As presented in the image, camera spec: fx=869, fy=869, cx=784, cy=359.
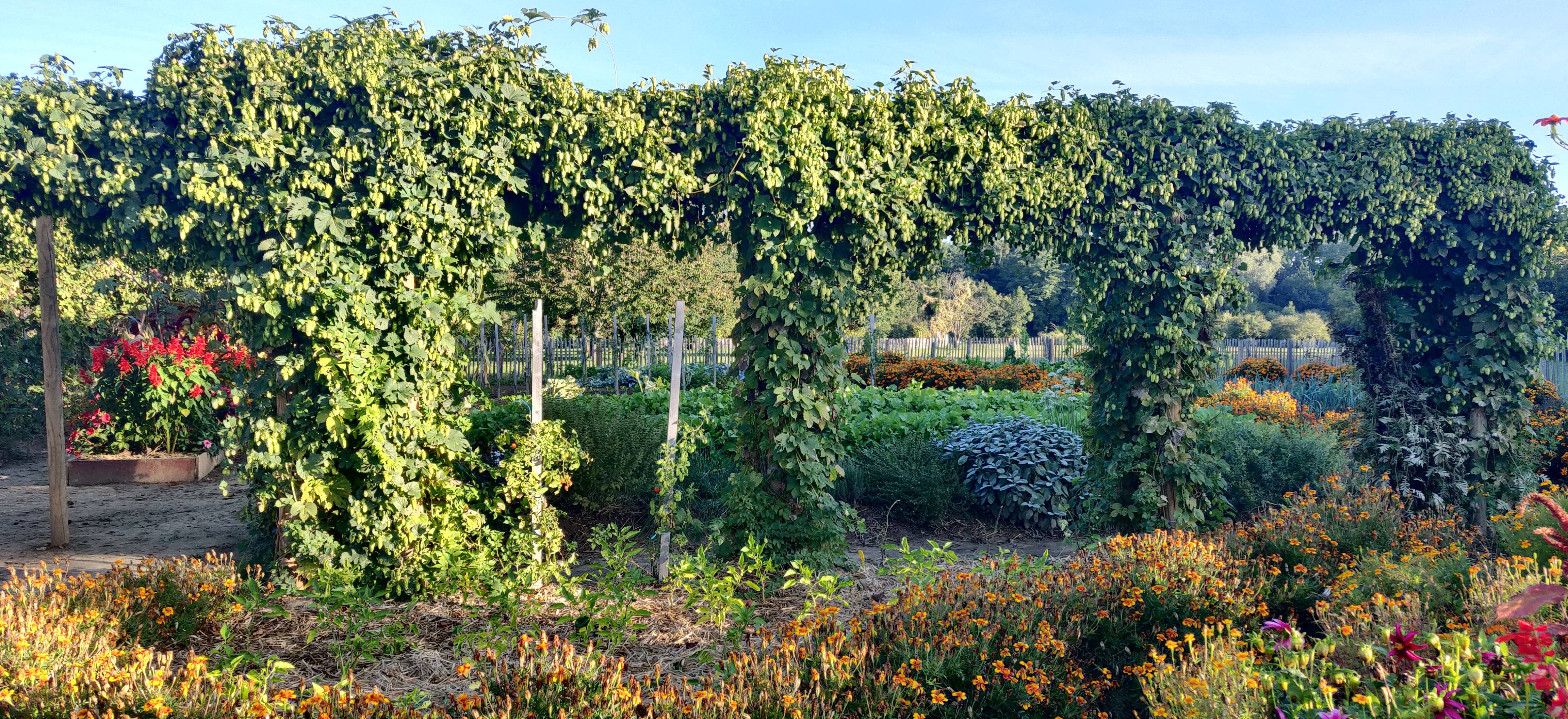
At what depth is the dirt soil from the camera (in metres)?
6.09

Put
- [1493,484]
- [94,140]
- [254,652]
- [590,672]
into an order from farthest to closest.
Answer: [1493,484], [94,140], [254,652], [590,672]

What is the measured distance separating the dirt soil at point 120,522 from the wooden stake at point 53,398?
3.7 inches

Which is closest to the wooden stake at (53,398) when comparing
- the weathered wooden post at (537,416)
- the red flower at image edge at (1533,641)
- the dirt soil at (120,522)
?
the dirt soil at (120,522)

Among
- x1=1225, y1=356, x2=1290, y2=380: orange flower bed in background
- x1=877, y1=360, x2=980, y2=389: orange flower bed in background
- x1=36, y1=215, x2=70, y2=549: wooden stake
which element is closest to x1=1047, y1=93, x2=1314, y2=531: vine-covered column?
x1=36, y1=215, x2=70, y2=549: wooden stake

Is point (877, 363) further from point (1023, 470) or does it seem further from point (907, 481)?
point (907, 481)

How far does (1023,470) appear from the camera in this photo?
699 centimetres

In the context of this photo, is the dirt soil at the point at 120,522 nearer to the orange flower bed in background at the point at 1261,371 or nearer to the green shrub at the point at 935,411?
→ the green shrub at the point at 935,411

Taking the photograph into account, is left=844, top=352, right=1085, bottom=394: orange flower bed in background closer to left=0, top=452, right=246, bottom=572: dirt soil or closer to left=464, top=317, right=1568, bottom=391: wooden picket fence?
left=464, top=317, right=1568, bottom=391: wooden picket fence

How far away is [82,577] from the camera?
4.12 m

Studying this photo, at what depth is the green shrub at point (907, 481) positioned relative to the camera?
683 centimetres

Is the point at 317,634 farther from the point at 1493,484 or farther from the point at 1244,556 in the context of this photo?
the point at 1493,484

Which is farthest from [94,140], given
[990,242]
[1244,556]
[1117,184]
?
[1244,556]

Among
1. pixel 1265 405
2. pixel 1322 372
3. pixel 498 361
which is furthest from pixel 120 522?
pixel 1322 372

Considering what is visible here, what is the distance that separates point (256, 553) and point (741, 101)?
3.87 meters
